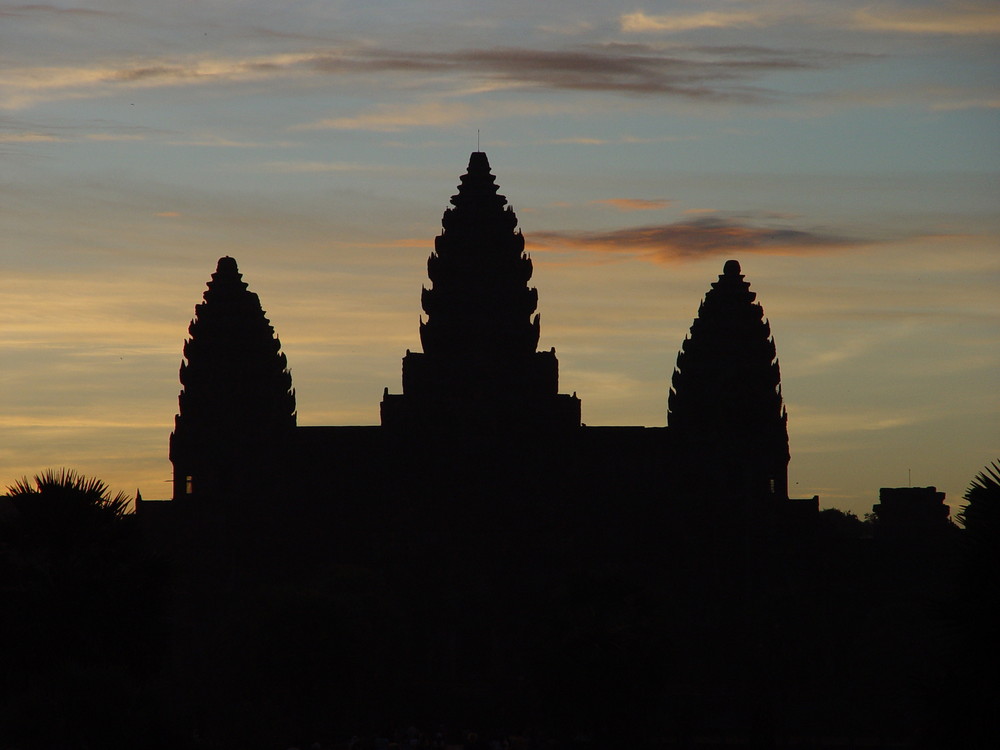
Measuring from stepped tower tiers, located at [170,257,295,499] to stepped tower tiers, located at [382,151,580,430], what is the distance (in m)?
8.19

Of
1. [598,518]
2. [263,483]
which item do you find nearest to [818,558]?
[598,518]

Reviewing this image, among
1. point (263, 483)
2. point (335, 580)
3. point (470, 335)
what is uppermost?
point (470, 335)

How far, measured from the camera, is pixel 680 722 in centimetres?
7281

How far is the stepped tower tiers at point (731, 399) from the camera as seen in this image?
116625 millimetres

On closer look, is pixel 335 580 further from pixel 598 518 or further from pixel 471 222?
pixel 471 222

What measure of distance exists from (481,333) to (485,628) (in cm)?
2681

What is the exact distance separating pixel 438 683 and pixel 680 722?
24596 millimetres

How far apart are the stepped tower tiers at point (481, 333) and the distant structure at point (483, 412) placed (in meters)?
0.09

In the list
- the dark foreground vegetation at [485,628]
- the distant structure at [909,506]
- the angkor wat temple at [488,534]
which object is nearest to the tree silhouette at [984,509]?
the dark foreground vegetation at [485,628]

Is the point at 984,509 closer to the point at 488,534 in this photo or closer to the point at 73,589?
the point at 73,589

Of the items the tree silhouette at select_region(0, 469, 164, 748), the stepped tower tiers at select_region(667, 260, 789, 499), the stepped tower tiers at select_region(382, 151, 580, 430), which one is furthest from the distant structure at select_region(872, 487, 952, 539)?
the tree silhouette at select_region(0, 469, 164, 748)

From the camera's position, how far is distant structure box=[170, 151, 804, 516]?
114562 mm

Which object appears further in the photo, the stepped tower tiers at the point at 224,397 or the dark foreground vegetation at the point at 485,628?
the stepped tower tiers at the point at 224,397

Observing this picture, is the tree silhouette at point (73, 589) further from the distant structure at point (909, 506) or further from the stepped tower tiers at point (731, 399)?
the distant structure at point (909, 506)
